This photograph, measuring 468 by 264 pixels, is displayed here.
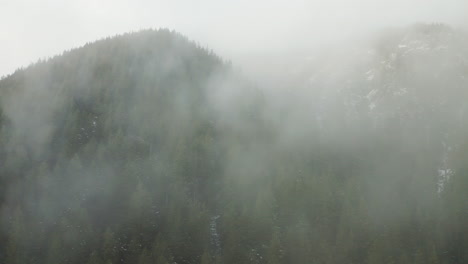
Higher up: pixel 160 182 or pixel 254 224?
pixel 160 182

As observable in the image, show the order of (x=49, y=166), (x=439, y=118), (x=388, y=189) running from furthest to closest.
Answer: (x=439, y=118), (x=388, y=189), (x=49, y=166)

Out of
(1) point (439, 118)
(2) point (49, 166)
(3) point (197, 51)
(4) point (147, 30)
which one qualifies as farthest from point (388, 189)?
(4) point (147, 30)

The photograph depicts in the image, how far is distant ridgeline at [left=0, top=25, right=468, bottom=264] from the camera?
5372 cm

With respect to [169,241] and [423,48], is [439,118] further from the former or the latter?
[169,241]

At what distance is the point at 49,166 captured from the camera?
65.9 m

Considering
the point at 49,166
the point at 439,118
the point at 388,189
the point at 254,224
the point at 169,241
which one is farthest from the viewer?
the point at 439,118

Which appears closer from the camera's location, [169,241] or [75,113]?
[169,241]

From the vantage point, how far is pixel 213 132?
82062 mm

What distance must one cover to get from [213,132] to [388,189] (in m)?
35.7

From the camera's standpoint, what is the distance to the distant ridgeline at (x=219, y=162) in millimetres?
53719

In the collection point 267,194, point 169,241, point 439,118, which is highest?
point 439,118

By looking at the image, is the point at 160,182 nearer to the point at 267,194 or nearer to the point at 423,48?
the point at 267,194

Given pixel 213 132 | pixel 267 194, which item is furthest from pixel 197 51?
pixel 267 194

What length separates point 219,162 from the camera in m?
74.1
